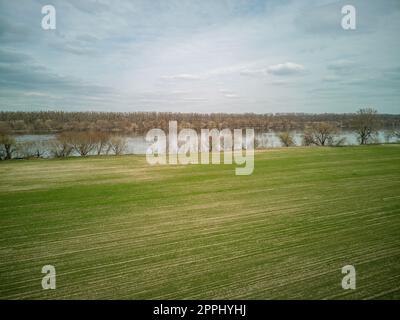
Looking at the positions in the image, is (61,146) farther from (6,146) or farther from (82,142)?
(6,146)

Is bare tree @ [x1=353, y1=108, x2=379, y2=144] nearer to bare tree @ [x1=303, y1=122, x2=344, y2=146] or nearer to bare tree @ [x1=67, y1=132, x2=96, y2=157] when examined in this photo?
bare tree @ [x1=303, y1=122, x2=344, y2=146]

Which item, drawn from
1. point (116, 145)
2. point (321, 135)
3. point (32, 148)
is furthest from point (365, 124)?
point (32, 148)

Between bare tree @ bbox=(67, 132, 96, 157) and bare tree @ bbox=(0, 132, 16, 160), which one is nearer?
bare tree @ bbox=(0, 132, 16, 160)

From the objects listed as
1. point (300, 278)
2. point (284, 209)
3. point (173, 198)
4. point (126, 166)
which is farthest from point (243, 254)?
point (126, 166)

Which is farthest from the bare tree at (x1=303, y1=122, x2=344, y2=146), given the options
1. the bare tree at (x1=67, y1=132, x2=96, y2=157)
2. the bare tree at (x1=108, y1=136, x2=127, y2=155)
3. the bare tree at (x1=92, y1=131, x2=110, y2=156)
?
the bare tree at (x1=67, y1=132, x2=96, y2=157)

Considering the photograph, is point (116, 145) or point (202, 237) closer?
point (202, 237)
